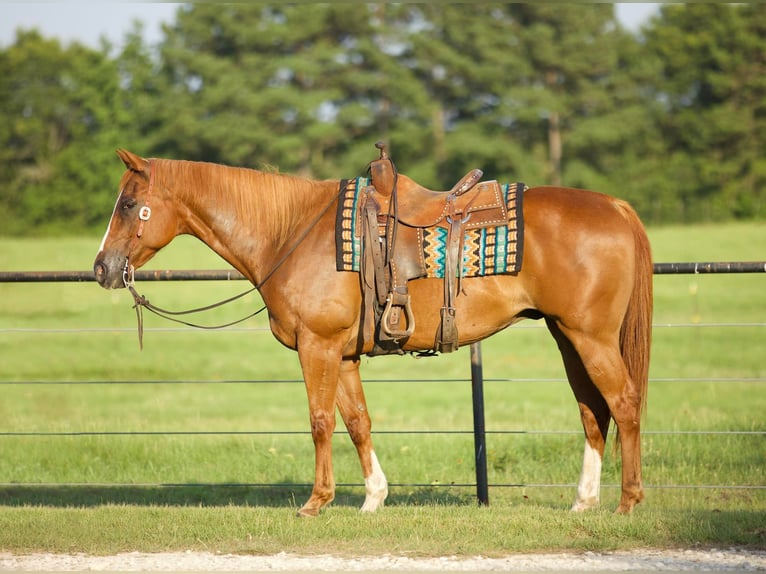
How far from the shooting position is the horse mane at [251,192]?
6320 millimetres

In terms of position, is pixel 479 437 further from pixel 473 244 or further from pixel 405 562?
pixel 405 562

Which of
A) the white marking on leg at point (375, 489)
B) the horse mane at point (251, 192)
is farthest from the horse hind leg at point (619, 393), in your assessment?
the horse mane at point (251, 192)

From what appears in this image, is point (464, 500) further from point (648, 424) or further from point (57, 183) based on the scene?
point (57, 183)

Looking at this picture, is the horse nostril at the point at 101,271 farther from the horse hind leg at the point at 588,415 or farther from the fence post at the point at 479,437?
the horse hind leg at the point at 588,415

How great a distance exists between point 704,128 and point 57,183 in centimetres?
3060

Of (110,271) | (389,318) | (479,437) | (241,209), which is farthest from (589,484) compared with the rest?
(110,271)

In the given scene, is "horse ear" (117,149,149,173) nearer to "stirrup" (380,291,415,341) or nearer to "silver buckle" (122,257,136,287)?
"silver buckle" (122,257,136,287)

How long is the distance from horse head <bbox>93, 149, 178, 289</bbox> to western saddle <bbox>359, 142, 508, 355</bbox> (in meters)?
1.33

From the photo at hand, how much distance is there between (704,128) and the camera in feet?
153

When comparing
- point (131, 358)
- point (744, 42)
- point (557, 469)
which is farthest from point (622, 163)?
point (557, 469)

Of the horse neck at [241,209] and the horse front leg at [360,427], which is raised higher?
the horse neck at [241,209]

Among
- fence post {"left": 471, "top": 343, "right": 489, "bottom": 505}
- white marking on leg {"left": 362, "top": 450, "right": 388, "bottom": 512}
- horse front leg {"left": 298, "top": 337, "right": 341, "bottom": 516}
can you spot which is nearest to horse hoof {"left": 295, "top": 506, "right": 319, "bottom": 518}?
horse front leg {"left": 298, "top": 337, "right": 341, "bottom": 516}

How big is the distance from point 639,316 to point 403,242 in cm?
158

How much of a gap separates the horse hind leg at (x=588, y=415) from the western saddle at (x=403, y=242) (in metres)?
0.79
